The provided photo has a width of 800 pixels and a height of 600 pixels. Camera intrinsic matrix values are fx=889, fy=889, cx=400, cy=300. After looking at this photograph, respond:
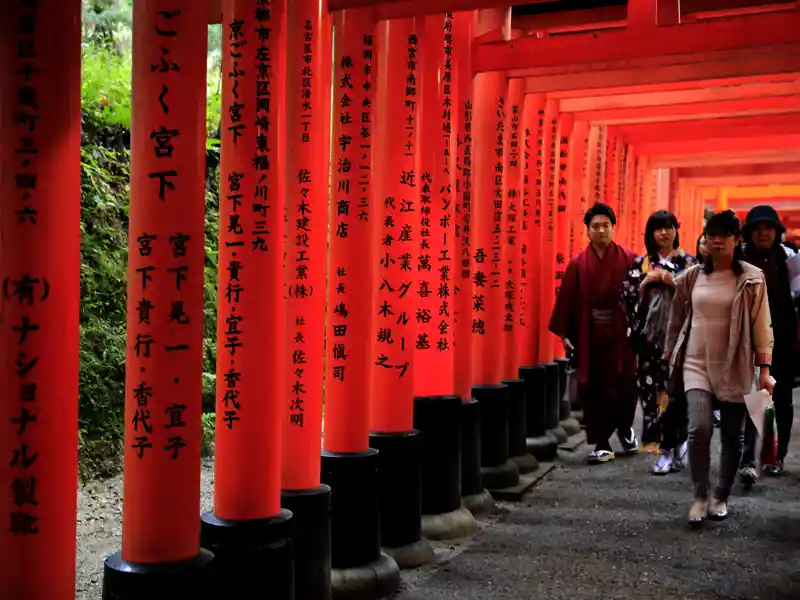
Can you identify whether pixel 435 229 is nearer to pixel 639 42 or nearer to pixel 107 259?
pixel 639 42

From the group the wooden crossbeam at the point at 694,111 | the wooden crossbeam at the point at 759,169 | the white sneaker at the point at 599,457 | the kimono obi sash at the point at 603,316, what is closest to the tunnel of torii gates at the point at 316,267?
the white sneaker at the point at 599,457

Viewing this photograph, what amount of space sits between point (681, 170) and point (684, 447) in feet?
36.8

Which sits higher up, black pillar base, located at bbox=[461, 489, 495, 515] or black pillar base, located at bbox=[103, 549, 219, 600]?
black pillar base, located at bbox=[103, 549, 219, 600]

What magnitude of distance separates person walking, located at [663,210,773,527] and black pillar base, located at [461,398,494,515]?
141 cm

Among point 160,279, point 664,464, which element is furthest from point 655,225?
point 160,279

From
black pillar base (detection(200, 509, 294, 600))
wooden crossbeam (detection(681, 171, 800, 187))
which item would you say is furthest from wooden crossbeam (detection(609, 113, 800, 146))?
black pillar base (detection(200, 509, 294, 600))

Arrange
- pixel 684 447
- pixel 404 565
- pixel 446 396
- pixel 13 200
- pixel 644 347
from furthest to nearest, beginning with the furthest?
1. pixel 684 447
2. pixel 644 347
3. pixel 446 396
4. pixel 404 565
5. pixel 13 200

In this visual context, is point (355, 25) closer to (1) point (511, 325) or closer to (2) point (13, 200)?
(2) point (13, 200)

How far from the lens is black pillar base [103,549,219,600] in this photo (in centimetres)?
295

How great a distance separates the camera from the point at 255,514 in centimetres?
364

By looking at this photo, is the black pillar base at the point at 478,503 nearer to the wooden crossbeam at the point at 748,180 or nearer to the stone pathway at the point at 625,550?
the stone pathway at the point at 625,550

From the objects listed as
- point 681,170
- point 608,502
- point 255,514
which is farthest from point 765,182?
point 255,514

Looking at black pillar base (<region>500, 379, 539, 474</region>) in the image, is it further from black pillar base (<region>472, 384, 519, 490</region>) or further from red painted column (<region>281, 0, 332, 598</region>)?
red painted column (<region>281, 0, 332, 598</region>)

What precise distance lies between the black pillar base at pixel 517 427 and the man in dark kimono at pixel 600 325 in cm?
60
